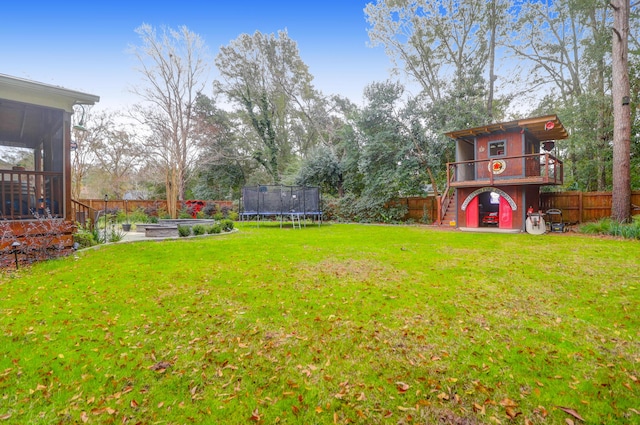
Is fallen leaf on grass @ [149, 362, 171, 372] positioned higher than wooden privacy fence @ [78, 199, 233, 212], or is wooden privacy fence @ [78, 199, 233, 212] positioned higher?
wooden privacy fence @ [78, 199, 233, 212]

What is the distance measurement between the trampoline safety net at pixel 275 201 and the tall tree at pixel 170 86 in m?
5.92

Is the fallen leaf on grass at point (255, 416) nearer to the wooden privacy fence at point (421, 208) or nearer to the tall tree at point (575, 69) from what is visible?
the wooden privacy fence at point (421, 208)

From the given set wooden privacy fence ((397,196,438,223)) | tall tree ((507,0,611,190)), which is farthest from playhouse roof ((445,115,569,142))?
wooden privacy fence ((397,196,438,223))

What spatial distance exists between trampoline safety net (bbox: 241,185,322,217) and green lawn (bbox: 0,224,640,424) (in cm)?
794

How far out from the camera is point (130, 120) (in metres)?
17.1

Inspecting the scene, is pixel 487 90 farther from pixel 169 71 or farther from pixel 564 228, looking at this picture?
pixel 169 71

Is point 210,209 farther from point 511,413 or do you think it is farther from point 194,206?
point 511,413

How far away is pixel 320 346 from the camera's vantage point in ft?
8.24

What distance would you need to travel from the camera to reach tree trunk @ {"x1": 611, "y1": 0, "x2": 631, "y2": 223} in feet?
32.0

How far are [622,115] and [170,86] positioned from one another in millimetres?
20496

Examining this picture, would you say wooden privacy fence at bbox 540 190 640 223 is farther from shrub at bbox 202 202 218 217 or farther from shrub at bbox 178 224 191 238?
shrub at bbox 202 202 218 217

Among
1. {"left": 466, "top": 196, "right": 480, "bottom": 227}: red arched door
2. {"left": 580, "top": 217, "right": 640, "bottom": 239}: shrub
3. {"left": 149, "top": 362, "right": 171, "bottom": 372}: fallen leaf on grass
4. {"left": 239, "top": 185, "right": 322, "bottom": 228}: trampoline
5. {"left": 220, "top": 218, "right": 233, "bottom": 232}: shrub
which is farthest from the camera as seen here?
{"left": 239, "top": 185, "right": 322, "bottom": 228}: trampoline

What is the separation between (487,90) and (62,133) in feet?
58.9

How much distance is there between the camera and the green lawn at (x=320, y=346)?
69.7 inches
